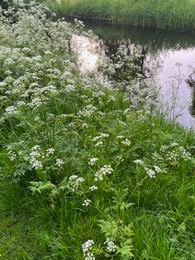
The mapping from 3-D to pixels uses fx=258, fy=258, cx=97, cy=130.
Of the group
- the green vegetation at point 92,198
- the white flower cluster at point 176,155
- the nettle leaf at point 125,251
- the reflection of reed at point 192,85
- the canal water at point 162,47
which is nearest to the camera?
the nettle leaf at point 125,251

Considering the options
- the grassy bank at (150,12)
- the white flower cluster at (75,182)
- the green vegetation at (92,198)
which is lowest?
the green vegetation at (92,198)

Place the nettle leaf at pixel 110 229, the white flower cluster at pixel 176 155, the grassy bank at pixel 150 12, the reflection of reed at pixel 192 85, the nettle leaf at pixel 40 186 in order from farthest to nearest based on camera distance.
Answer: the grassy bank at pixel 150 12 → the reflection of reed at pixel 192 85 → the white flower cluster at pixel 176 155 → the nettle leaf at pixel 40 186 → the nettle leaf at pixel 110 229

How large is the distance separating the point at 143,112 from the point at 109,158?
154 centimetres

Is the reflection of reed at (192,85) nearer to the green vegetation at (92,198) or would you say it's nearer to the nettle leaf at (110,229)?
the green vegetation at (92,198)

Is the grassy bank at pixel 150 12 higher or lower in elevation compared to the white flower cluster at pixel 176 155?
higher

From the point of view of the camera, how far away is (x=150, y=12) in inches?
570

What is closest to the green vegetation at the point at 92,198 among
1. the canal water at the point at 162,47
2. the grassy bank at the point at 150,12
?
the canal water at the point at 162,47

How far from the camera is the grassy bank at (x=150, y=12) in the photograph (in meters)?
13.8

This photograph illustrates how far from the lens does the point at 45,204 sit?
2.77 m

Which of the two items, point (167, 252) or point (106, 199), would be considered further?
point (106, 199)

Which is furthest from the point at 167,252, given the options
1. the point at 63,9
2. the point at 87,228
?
the point at 63,9

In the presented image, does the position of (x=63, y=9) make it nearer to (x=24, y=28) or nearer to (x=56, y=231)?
(x=24, y=28)

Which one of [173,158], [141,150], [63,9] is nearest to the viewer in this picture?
[173,158]

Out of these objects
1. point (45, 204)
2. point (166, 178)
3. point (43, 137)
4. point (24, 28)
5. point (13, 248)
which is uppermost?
point (24, 28)
